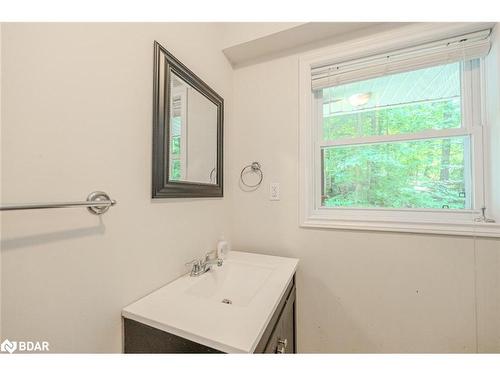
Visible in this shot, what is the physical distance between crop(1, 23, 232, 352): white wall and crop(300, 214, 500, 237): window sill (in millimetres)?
901

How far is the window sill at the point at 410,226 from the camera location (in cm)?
97

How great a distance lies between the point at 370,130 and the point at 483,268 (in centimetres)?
88

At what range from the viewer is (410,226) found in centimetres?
109

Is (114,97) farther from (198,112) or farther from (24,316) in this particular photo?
(24,316)

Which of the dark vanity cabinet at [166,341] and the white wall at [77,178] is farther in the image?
the dark vanity cabinet at [166,341]

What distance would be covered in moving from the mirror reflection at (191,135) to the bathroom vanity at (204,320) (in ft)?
1.60

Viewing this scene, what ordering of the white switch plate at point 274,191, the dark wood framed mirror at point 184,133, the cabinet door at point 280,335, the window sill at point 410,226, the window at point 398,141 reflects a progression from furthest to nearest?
the white switch plate at point 274,191 → the window at point 398,141 → the window sill at point 410,226 → the dark wood framed mirror at point 184,133 → the cabinet door at point 280,335

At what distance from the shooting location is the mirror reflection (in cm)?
93

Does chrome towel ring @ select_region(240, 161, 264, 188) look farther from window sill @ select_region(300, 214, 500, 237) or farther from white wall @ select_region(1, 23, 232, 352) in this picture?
white wall @ select_region(1, 23, 232, 352)

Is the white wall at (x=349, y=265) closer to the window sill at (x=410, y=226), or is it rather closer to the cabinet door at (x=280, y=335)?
the window sill at (x=410, y=226)

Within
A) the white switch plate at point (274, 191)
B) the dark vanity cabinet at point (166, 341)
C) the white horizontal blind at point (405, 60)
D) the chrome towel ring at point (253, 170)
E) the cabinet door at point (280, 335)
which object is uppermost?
the white horizontal blind at point (405, 60)

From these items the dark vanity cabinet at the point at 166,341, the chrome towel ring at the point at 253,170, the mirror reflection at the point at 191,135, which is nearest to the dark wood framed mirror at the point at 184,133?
the mirror reflection at the point at 191,135

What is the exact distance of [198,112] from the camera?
1.11 metres

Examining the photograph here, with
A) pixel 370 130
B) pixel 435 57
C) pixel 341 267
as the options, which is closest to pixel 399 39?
pixel 435 57
